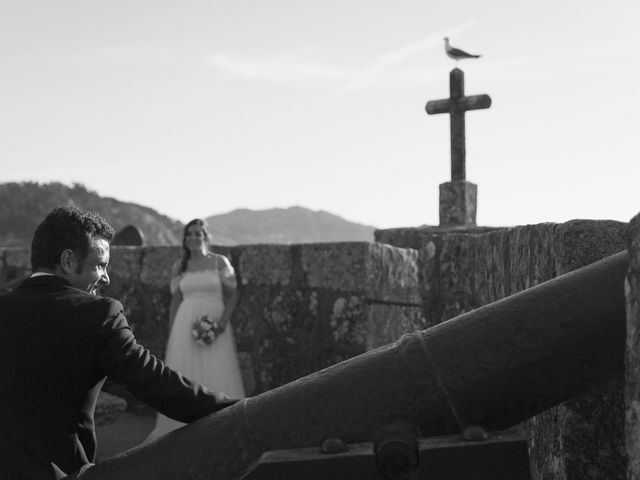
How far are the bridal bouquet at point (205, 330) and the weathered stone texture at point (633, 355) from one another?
4.67m

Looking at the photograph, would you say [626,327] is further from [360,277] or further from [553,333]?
[360,277]

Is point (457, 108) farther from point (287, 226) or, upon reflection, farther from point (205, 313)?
point (287, 226)

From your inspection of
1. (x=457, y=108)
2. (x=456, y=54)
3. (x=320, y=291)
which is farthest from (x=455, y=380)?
(x=456, y=54)

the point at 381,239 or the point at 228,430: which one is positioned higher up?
the point at 381,239

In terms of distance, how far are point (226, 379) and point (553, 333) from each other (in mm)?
4685

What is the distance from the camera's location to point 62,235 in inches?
82.6

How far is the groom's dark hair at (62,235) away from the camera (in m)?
2.09

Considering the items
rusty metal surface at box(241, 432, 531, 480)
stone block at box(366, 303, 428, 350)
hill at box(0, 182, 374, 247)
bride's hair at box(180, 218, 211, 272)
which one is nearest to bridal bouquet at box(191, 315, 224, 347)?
bride's hair at box(180, 218, 211, 272)

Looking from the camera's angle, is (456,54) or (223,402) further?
(456,54)

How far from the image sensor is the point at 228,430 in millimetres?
1815

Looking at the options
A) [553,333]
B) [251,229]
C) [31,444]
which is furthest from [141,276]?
[251,229]

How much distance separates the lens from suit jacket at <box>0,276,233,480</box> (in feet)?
6.36

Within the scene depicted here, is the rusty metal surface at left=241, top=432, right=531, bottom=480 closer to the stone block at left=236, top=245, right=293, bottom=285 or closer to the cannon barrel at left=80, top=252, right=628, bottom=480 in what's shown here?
the cannon barrel at left=80, top=252, right=628, bottom=480

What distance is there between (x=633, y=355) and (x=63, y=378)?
3.86 feet
